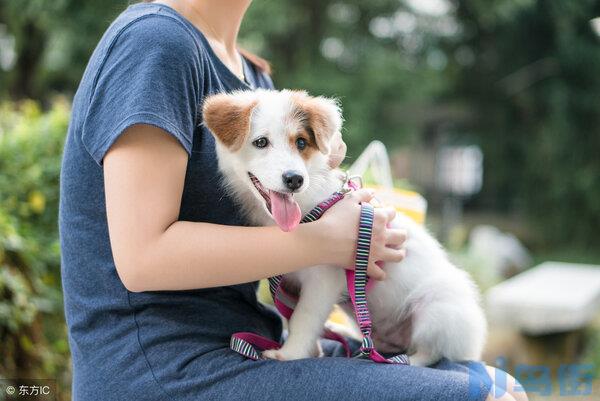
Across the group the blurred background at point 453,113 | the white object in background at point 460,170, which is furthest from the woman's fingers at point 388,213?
the white object in background at point 460,170

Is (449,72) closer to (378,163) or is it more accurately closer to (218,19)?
(378,163)

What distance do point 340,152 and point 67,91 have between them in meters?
12.1

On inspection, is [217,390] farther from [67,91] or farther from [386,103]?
[67,91]

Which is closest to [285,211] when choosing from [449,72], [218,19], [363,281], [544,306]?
[363,281]

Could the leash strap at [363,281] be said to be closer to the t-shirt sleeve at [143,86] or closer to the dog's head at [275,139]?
the dog's head at [275,139]

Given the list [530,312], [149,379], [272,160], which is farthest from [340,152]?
[530,312]

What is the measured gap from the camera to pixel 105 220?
1447 millimetres

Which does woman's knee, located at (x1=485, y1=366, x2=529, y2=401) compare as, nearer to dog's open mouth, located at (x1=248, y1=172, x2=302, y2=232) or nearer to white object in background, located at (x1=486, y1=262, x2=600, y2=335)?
dog's open mouth, located at (x1=248, y1=172, x2=302, y2=232)

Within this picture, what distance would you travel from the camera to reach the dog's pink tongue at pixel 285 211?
150cm

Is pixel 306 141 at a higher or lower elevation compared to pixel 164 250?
higher

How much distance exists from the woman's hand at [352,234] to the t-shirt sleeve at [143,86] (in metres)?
0.37

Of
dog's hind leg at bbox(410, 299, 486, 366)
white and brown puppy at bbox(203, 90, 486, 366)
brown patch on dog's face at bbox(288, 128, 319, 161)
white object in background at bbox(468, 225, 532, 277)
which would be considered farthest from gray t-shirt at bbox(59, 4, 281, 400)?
white object in background at bbox(468, 225, 532, 277)

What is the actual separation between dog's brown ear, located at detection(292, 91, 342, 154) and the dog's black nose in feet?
0.61

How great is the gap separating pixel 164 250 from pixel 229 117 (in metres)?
0.37
